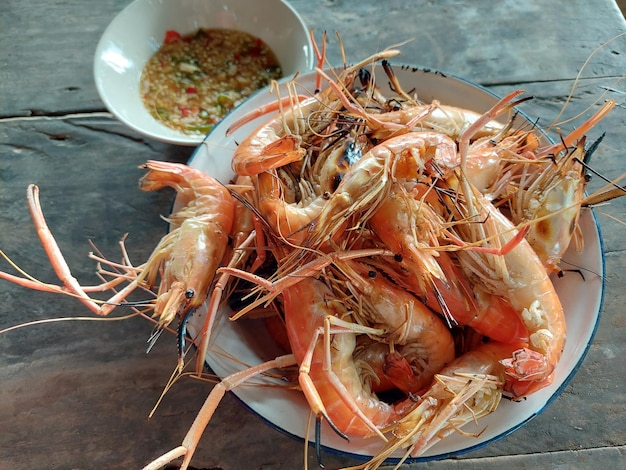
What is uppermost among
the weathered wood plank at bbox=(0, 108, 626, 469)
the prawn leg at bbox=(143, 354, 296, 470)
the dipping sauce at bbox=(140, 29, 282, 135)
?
the dipping sauce at bbox=(140, 29, 282, 135)

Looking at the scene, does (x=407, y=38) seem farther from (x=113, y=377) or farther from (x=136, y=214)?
(x=113, y=377)

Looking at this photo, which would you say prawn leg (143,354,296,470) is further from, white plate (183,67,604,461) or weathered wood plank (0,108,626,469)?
weathered wood plank (0,108,626,469)

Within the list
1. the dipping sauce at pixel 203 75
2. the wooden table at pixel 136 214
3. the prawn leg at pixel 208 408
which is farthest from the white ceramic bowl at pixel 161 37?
the prawn leg at pixel 208 408

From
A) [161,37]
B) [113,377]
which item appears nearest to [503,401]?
[113,377]

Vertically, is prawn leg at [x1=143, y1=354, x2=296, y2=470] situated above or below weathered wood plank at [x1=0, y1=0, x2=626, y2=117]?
below

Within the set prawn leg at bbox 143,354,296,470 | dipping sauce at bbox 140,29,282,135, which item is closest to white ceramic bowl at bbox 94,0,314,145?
dipping sauce at bbox 140,29,282,135

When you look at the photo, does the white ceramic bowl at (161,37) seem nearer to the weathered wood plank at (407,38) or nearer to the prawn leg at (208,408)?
the weathered wood plank at (407,38)

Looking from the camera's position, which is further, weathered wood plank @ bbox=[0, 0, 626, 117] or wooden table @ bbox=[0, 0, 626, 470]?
weathered wood plank @ bbox=[0, 0, 626, 117]

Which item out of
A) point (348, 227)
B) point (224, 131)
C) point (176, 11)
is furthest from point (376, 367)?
point (176, 11)
